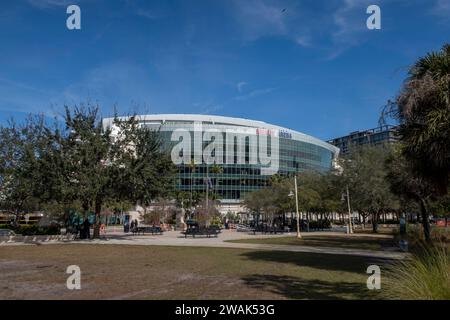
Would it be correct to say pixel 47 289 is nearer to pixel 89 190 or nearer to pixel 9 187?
pixel 89 190

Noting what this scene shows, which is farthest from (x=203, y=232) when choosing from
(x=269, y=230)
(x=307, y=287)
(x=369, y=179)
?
(x=307, y=287)

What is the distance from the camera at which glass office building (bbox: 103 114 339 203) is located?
108875mm

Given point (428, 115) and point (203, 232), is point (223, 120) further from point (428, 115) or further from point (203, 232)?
point (428, 115)

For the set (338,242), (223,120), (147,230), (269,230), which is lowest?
(338,242)

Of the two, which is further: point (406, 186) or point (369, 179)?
point (369, 179)

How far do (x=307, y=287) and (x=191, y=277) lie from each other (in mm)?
3712

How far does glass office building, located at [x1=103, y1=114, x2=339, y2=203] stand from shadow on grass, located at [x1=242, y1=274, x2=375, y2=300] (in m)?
92.6

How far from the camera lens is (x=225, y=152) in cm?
10981

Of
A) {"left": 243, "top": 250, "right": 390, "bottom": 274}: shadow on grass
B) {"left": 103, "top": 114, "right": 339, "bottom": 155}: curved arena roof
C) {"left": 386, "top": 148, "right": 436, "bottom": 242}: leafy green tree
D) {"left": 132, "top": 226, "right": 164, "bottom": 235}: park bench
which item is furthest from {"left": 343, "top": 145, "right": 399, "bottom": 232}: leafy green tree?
{"left": 103, "top": 114, "right": 339, "bottom": 155}: curved arena roof

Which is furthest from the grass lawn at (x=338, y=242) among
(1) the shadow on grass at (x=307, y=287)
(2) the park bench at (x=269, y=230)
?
(1) the shadow on grass at (x=307, y=287)

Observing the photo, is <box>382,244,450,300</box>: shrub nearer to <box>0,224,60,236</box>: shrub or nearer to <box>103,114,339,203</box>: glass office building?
<box>0,224,60,236</box>: shrub

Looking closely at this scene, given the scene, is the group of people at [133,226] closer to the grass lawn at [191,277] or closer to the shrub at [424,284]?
the grass lawn at [191,277]
